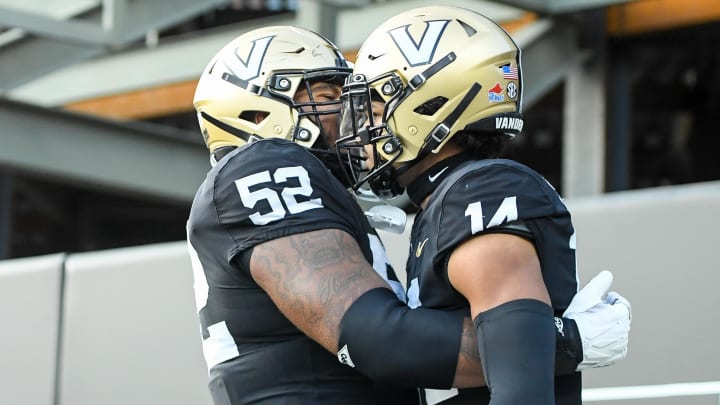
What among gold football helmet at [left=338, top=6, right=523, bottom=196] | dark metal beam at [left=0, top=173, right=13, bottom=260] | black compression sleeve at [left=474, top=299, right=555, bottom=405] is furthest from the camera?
dark metal beam at [left=0, top=173, right=13, bottom=260]

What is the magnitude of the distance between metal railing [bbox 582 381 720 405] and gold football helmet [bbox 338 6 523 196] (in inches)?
39.8

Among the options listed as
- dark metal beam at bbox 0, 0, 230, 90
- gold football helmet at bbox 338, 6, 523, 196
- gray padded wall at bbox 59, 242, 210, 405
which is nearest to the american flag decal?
gold football helmet at bbox 338, 6, 523, 196

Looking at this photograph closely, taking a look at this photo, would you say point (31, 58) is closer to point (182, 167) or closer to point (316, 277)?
point (182, 167)

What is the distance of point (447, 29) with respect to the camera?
2688 millimetres

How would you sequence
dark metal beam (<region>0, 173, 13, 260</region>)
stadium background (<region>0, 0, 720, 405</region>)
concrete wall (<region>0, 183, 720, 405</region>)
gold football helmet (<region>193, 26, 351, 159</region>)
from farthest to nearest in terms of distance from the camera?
dark metal beam (<region>0, 173, 13, 260</region>), concrete wall (<region>0, 183, 720, 405</region>), stadium background (<region>0, 0, 720, 405</region>), gold football helmet (<region>193, 26, 351, 159</region>)

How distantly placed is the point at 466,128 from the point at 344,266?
46 cm

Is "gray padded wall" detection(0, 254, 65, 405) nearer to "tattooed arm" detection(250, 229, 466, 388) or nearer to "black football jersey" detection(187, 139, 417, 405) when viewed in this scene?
"black football jersey" detection(187, 139, 417, 405)

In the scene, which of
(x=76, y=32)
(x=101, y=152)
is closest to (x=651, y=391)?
(x=101, y=152)

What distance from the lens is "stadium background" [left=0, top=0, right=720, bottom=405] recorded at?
3.38 meters

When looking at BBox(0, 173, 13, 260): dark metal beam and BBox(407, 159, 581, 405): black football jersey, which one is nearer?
BBox(407, 159, 581, 405): black football jersey

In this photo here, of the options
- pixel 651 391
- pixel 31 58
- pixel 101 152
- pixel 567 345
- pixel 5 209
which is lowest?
pixel 651 391

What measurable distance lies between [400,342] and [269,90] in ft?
3.44

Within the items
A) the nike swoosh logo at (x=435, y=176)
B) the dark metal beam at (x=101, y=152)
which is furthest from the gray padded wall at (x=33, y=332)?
the dark metal beam at (x=101, y=152)

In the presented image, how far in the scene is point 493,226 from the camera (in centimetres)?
225
